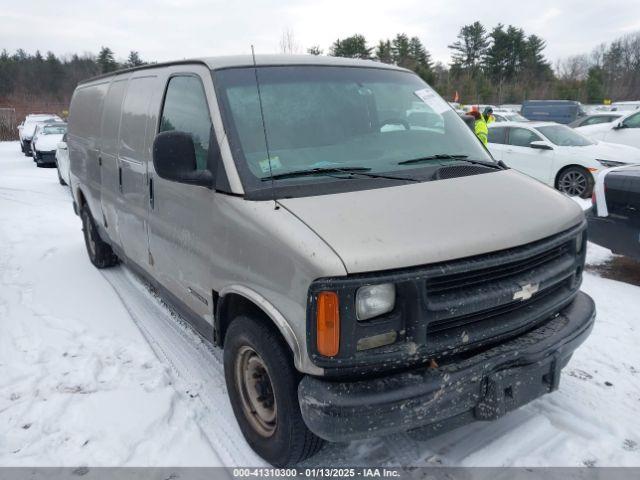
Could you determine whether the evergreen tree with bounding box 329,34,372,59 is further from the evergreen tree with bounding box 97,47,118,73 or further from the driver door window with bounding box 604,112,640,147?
the evergreen tree with bounding box 97,47,118,73

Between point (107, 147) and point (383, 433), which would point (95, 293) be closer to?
point (107, 147)

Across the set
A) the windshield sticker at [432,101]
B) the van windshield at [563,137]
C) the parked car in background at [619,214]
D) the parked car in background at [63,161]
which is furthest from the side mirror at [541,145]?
the parked car in background at [63,161]

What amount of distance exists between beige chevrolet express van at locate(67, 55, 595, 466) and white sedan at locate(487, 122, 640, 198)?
315 inches

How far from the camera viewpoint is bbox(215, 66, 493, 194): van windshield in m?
2.97

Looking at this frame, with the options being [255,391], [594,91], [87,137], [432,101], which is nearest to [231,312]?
[255,391]

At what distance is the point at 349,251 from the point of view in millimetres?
2311

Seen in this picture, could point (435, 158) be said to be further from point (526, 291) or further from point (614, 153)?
point (614, 153)

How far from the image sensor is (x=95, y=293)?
5633mm

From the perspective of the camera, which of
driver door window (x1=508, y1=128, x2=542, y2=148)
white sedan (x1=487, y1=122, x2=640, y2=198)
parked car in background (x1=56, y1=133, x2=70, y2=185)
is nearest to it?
white sedan (x1=487, y1=122, x2=640, y2=198)

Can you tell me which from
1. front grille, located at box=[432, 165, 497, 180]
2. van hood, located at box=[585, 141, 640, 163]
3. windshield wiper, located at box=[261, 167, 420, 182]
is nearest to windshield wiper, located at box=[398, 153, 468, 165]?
front grille, located at box=[432, 165, 497, 180]

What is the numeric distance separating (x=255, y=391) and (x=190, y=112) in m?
1.80

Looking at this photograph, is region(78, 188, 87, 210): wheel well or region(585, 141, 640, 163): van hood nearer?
region(78, 188, 87, 210): wheel well

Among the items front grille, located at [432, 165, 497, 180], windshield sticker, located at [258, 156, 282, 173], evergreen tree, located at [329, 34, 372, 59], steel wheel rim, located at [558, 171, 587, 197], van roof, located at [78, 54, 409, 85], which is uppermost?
evergreen tree, located at [329, 34, 372, 59]

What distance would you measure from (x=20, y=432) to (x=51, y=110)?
56331 millimetres
